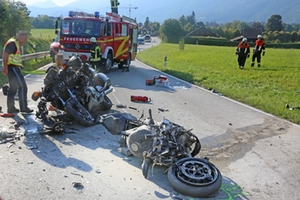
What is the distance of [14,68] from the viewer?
7.35m

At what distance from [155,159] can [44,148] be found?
2007 millimetres

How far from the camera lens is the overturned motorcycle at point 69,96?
22.1 feet

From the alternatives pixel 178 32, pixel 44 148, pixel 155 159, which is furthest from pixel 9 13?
pixel 178 32

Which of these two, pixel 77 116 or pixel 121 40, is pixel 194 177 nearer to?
pixel 77 116

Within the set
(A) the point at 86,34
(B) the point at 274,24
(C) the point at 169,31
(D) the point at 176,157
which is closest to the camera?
(D) the point at 176,157

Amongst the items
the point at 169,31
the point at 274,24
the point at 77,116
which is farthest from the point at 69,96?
the point at 274,24

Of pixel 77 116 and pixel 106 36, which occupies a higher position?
pixel 106 36

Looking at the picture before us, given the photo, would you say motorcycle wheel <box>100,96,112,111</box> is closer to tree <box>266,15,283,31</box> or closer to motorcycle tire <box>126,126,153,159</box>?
motorcycle tire <box>126,126,153,159</box>

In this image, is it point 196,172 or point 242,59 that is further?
point 242,59

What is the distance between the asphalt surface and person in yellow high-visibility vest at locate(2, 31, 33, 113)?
14.7 inches

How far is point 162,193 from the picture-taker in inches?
165

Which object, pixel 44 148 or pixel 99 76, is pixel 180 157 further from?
pixel 99 76

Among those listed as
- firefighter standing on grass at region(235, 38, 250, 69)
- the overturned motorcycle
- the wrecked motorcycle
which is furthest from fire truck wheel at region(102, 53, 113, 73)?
the wrecked motorcycle

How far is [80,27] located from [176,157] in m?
12.1
